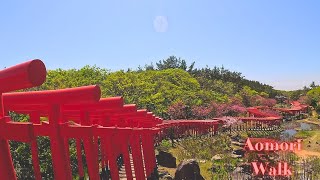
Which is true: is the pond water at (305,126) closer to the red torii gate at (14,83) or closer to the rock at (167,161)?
the rock at (167,161)

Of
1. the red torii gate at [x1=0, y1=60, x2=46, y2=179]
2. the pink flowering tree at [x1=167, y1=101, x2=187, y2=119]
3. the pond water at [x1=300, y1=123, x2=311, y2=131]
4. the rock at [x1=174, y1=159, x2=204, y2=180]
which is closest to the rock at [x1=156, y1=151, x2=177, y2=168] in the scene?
the rock at [x1=174, y1=159, x2=204, y2=180]

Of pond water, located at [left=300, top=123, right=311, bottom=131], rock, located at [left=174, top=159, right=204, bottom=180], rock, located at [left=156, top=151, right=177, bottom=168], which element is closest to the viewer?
rock, located at [left=174, top=159, right=204, bottom=180]

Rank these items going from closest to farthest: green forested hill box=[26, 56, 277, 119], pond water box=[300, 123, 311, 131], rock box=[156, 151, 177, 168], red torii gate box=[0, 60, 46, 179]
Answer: red torii gate box=[0, 60, 46, 179], rock box=[156, 151, 177, 168], green forested hill box=[26, 56, 277, 119], pond water box=[300, 123, 311, 131]

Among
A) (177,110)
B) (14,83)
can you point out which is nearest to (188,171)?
(14,83)

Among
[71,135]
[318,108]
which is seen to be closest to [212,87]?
[318,108]

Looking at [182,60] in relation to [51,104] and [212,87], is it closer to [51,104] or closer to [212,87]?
[212,87]

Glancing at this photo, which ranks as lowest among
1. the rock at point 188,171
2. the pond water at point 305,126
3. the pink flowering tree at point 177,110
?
the pond water at point 305,126

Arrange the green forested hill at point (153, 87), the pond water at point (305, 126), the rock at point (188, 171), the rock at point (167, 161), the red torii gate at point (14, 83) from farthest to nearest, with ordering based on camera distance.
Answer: the pond water at point (305, 126), the green forested hill at point (153, 87), the rock at point (167, 161), the rock at point (188, 171), the red torii gate at point (14, 83)

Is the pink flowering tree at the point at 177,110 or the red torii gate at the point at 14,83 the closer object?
the red torii gate at the point at 14,83

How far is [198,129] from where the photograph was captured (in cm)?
3541

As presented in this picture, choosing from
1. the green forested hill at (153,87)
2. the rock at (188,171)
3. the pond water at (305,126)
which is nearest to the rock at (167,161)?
the rock at (188,171)

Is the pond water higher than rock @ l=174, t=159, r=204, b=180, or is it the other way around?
rock @ l=174, t=159, r=204, b=180

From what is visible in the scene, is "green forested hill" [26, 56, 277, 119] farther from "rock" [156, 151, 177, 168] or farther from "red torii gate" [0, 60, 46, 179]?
"red torii gate" [0, 60, 46, 179]

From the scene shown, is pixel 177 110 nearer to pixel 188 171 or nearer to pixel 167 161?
pixel 167 161
